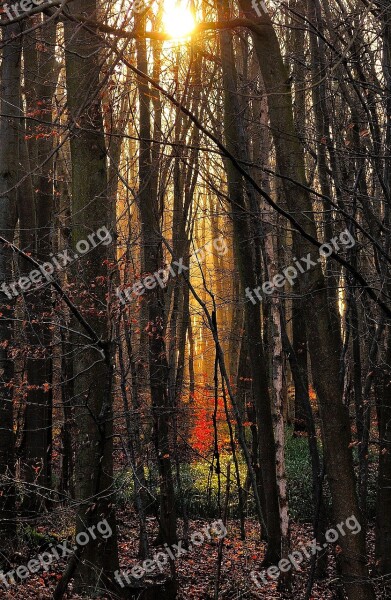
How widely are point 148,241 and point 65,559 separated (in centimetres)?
482

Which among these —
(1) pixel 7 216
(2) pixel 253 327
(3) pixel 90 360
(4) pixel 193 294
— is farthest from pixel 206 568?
(1) pixel 7 216

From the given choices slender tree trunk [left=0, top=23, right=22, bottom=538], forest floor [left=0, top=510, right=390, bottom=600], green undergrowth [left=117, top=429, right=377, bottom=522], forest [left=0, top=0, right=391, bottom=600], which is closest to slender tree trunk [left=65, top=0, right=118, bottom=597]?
forest [left=0, top=0, right=391, bottom=600]

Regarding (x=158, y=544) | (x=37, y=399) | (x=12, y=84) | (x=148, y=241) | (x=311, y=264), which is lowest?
(x=158, y=544)

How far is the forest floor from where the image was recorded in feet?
22.9

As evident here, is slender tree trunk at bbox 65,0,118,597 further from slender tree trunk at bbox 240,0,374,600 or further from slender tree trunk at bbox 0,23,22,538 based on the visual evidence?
slender tree trunk at bbox 240,0,374,600

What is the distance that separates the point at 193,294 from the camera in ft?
21.9

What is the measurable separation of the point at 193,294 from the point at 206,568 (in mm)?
5201

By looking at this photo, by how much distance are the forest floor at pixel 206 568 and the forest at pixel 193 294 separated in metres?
0.05

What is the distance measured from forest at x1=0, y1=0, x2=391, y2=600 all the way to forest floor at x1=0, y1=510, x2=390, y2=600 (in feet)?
0.16

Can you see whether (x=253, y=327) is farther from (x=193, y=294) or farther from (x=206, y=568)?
(x=206, y=568)

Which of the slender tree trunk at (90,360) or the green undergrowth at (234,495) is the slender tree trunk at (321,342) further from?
the green undergrowth at (234,495)

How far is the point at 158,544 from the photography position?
1030 cm

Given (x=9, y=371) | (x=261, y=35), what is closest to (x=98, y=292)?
(x=9, y=371)

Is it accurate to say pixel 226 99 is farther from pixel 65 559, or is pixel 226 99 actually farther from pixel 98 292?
pixel 65 559
